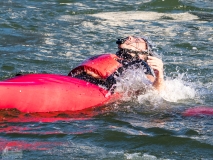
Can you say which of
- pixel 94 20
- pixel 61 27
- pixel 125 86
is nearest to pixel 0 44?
pixel 61 27

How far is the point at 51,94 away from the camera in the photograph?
6375 mm

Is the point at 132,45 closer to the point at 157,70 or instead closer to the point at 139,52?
the point at 139,52

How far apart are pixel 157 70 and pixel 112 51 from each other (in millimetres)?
3283

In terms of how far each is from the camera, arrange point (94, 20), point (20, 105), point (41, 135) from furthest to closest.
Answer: point (94, 20) < point (20, 105) < point (41, 135)

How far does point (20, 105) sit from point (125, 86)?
3.95 ft

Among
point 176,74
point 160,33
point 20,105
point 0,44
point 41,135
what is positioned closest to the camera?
point 41,135

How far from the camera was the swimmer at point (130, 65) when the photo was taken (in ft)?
22.3

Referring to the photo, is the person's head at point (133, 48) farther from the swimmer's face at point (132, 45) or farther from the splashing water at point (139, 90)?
the splashing water at point (139, 90)

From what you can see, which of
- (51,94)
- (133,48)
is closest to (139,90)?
(133,48)

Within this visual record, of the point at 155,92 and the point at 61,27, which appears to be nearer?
the point at 155,92

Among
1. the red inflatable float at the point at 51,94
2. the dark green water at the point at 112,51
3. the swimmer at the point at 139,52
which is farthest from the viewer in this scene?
the swimmer at the point at 139,52

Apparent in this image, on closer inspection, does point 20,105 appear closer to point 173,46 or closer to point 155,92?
point 155,92

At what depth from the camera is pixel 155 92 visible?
276 inches

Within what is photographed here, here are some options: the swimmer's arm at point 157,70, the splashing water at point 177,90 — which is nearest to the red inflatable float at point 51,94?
the swimmer's arm at point 157,70
